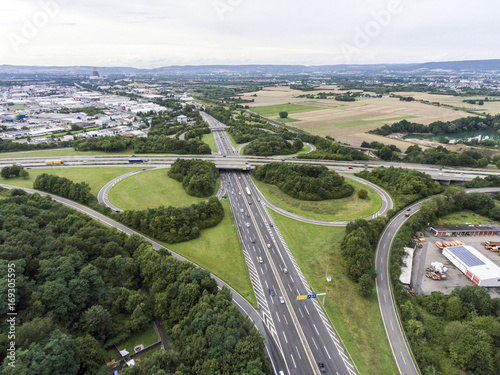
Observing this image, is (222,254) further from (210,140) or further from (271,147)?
(210,140)

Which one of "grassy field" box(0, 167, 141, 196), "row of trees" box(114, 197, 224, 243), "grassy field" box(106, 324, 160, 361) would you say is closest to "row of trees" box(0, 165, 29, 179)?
"grassy field" box(0, 167, 141, 196)

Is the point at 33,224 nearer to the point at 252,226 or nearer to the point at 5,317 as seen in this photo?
the point at 5,317

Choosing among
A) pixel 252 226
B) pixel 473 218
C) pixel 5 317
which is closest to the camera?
pixel 5 317

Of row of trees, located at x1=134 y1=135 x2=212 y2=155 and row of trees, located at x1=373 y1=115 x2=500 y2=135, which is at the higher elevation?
row of trees, located at x1=373 y1=115 x2=500 y2=135

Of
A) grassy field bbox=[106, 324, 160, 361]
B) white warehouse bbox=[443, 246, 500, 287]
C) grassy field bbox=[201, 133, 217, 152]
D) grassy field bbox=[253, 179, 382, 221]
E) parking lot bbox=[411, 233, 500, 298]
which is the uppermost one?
grassy field bbox=[201, 133, 217, 152]

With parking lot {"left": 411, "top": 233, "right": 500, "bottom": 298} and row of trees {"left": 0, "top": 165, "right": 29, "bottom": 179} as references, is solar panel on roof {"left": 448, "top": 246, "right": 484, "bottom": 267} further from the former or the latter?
row of trees {"left": 0, "top": 165, "right": 29, "bottom": 179}

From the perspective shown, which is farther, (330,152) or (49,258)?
(330,152)

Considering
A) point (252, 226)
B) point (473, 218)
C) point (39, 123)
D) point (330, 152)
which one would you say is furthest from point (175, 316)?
point (39, 123)
